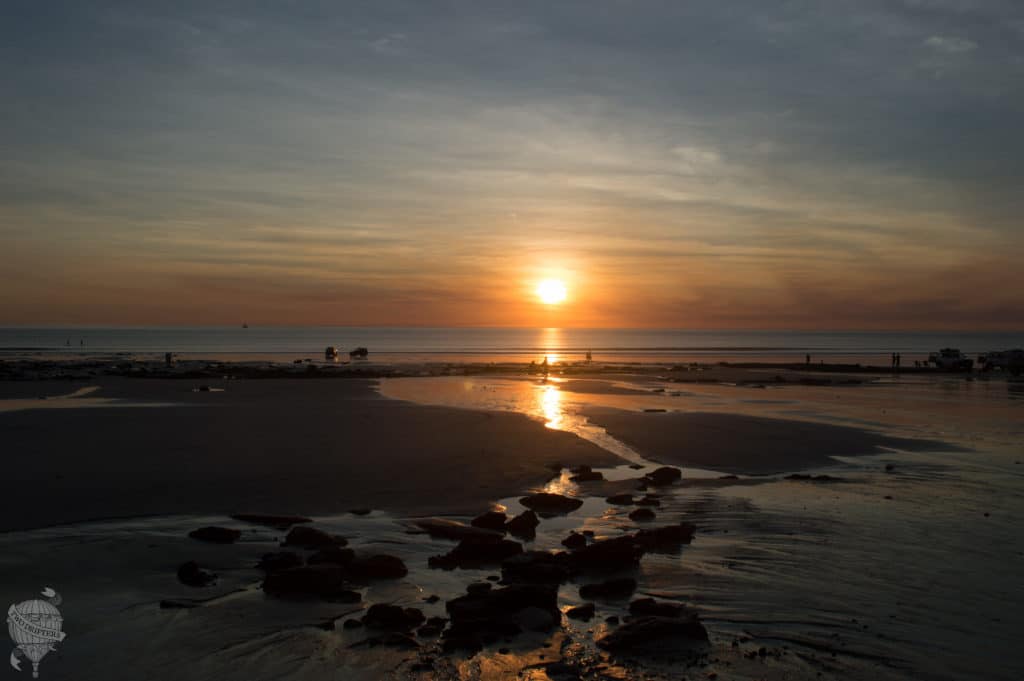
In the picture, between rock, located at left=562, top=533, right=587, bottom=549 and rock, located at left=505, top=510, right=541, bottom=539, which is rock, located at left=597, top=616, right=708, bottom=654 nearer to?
rock, located at left=562, top=533, right=587, bottom=549

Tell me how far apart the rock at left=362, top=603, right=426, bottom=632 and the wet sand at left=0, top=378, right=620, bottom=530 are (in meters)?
6.20

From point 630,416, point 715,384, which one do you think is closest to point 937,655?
point 630,416

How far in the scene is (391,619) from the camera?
9.70 meters

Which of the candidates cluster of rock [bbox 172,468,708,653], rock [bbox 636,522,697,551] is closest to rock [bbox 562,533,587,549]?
cluster of rock [bbox 172,468,708,653]

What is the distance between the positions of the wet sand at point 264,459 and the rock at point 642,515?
136 inches

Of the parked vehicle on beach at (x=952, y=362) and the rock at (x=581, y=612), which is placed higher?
the parked vehicle on beach at (x=952, y=362)

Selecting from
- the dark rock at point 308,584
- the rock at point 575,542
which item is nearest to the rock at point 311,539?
the dark rock at point 308,584

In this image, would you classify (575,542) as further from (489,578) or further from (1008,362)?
(1008,362)

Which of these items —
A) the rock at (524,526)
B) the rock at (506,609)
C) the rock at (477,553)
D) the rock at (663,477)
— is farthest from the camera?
the rock at (663,477)

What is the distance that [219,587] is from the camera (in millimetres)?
11062

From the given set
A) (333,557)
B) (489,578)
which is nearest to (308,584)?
(333,557)

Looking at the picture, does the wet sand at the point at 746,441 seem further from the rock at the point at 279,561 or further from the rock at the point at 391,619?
the rock at the point at 391,619

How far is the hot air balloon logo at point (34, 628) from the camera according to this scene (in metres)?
8.82

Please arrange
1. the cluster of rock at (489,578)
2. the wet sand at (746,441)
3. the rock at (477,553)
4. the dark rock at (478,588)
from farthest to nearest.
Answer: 1. the wet sand at (746,441)
2. the rock at (477,553)
3. the dark rock at (478,588)
4. the cluster of rock at (489,578)
